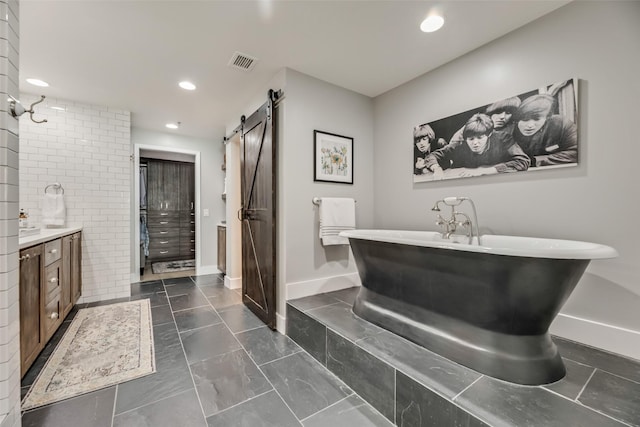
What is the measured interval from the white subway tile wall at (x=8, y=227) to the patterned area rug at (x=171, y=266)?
3902 millimetres

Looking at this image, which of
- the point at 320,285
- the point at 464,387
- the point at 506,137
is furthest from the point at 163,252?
the point at 506,137

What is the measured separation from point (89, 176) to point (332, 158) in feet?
10.0

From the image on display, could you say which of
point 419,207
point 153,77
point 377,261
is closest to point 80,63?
point 153,77

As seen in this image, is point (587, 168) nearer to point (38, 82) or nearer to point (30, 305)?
point (30, 305)

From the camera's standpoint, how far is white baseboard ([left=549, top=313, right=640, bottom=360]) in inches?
58.7

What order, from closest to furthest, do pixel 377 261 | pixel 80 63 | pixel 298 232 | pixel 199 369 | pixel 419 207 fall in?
pixel 199 369
pixel 377 261
pixel 80 63
pixel 298 232
pixel 419 207

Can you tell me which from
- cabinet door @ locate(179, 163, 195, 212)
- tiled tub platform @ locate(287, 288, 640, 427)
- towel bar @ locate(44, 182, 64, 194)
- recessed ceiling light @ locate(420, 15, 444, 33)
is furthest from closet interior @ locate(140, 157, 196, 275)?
recessed ceiling light @ locate(420, 15, 444, 33)

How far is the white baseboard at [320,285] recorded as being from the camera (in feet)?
7.81

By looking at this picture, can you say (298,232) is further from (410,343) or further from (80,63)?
(80,63)

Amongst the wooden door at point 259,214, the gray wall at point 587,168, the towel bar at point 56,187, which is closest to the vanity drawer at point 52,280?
the towel bar at point 56,187

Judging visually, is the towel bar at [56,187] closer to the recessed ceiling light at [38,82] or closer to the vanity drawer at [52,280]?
the recessed ceiling light at [38,82]

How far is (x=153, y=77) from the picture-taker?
8.25 ft

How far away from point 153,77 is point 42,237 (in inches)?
66.6

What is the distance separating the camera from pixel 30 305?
5.51 ft
